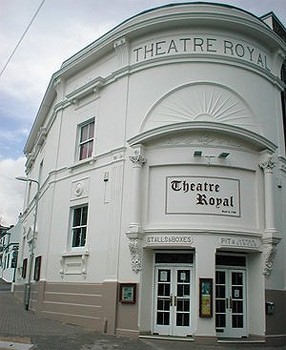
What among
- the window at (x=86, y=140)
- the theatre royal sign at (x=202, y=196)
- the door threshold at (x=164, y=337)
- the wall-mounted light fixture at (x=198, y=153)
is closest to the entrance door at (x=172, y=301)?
the door threshold at (x=164, y=337)

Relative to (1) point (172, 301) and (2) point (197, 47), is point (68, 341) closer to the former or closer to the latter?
(1) point (172, 301)

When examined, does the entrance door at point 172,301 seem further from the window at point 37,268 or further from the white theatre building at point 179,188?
the window at point 37,268

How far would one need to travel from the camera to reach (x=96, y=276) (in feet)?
49.6

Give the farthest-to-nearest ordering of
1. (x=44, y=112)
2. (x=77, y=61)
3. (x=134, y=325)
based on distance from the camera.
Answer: (x=44, y=112) → (x=77, y=61) → (x=134, y=325)

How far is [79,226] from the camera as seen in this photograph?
1683cm

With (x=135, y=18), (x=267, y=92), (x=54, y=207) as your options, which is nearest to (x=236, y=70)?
(x=267, y=92)

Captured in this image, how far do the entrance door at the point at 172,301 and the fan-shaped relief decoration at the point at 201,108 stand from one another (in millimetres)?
4953

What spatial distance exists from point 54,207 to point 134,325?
687 cm

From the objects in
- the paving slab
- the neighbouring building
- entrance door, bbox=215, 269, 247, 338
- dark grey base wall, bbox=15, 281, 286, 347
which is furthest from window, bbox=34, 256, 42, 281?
the neighbouring building

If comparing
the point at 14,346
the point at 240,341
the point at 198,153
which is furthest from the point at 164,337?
the point at 198,153

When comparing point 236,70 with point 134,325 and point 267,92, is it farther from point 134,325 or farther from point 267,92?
point 134,325

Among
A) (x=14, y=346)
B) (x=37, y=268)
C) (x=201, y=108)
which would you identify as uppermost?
(x=201, y=108)

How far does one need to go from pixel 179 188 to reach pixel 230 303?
402 centimetres

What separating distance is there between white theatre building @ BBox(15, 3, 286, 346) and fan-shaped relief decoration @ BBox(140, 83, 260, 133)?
0.12ft
